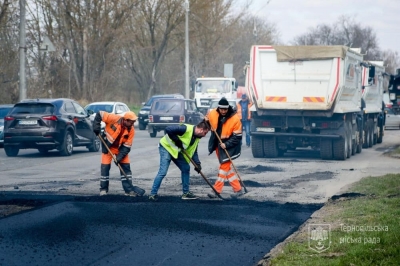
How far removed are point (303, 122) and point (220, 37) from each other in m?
42.9

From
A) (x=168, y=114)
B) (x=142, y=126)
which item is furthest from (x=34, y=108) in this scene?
(x=142, y=126)

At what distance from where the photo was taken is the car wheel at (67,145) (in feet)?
69.5

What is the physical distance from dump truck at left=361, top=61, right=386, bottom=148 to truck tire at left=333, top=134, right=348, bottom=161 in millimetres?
3815

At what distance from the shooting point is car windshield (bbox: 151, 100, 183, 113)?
31656 mm

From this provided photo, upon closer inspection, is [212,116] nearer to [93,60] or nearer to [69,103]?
[69,103]

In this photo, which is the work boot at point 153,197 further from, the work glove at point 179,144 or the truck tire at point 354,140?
the truck tire at point 354,140

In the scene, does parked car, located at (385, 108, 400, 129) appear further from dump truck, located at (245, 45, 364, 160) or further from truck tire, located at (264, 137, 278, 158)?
truck tire, located at (264, 137, 278, 158)

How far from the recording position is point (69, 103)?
22188mm

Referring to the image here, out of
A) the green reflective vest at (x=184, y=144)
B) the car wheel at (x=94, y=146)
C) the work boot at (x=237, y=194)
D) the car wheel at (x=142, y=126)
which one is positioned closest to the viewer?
the green reflective vest at (x=184, y=144)

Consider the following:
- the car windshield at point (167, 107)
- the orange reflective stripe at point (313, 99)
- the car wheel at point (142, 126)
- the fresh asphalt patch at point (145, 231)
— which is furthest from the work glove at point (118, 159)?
the car wheel at point (142, 126)

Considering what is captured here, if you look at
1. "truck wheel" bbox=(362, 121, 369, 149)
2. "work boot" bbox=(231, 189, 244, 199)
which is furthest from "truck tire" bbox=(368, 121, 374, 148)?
"work boot" bbox=(231, 189, 244, 199)

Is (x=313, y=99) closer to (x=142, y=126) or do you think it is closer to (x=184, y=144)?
(x=184, y=144)

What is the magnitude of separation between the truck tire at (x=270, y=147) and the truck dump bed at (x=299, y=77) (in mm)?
1121

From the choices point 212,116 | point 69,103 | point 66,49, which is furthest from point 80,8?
point 212,116
